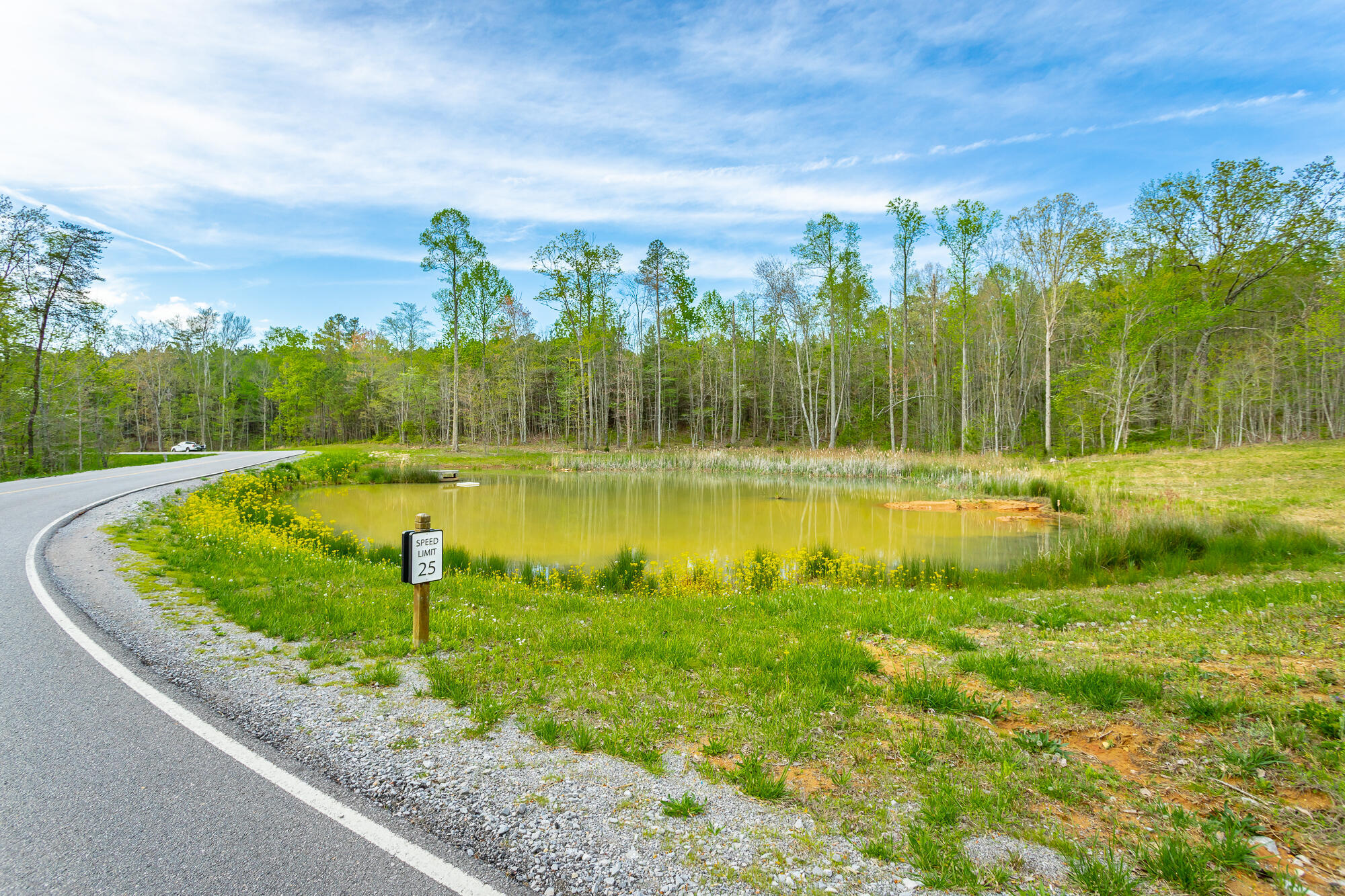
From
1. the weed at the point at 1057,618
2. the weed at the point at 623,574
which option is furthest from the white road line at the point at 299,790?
the weed at the point at 1057,618

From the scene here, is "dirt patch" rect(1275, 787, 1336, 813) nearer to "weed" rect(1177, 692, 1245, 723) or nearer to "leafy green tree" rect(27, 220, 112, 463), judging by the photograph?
"weed" rect(1177, 692, 1245, 723)

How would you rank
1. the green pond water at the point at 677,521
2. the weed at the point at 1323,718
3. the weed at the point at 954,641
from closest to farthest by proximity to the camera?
the weed at the point at 1323,718 < the weed at the point at 954,641 < the green pond water at the point at 677,521

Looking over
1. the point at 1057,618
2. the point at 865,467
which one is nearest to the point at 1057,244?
the point at 865,467

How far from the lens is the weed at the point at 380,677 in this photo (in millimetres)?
A: 4934

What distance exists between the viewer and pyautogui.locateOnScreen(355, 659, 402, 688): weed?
4.93 metres

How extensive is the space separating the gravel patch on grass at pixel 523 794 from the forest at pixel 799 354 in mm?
30484

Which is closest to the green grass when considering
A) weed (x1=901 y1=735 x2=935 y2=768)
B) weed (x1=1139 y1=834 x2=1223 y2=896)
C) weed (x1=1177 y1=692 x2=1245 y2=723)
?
weed (x1=1177 y1=692 x2=1245 y2=723)

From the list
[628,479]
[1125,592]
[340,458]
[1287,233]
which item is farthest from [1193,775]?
[1287,233]

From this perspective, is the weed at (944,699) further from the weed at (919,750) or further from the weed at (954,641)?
the weed at (954,641)

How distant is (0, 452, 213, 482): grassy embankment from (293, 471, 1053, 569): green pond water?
1048cm

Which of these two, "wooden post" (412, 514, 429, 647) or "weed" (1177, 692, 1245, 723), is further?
"wooden post" (412, 514, 429, 647)

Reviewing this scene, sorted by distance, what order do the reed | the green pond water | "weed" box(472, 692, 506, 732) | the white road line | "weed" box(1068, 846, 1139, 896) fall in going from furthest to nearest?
the reed < the green pond water < "weed" box(472, 692, 506, 732) < the white road line < "weed" box(1068, 846, 1139, 896)

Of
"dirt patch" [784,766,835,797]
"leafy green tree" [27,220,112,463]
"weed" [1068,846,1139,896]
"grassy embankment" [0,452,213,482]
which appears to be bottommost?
"dirt patch" [784,766,835,797]

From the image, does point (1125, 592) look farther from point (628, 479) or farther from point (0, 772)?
point (628, 479)
